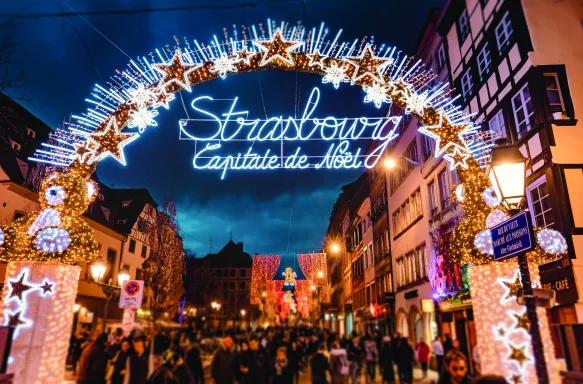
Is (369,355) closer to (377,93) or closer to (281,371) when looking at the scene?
(281,371)

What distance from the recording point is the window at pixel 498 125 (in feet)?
49.6

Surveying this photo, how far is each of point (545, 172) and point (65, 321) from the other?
13794 millimetres

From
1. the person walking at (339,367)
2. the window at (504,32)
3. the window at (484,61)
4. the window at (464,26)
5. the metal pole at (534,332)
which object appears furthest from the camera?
the window at (464,26)

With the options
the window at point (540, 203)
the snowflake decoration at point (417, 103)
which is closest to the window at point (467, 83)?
the window at point (540, 203)

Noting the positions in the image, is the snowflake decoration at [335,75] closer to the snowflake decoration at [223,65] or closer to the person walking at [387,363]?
the snowflake decoration at [223,65]

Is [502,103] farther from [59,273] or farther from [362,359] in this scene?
[59,273]

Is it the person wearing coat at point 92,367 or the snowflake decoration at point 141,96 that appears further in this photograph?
the snowflake decoration at point 141,96

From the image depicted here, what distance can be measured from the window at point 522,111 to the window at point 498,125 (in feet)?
2.11

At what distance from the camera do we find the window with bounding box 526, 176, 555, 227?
1271 cm

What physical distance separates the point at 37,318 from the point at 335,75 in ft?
28.5

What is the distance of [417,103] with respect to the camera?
10.0m

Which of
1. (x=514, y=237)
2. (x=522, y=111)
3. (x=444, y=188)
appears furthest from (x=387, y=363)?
(x=444, y=188)

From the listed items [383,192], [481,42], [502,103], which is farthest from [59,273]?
[383,192]

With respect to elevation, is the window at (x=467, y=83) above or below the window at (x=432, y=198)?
above
